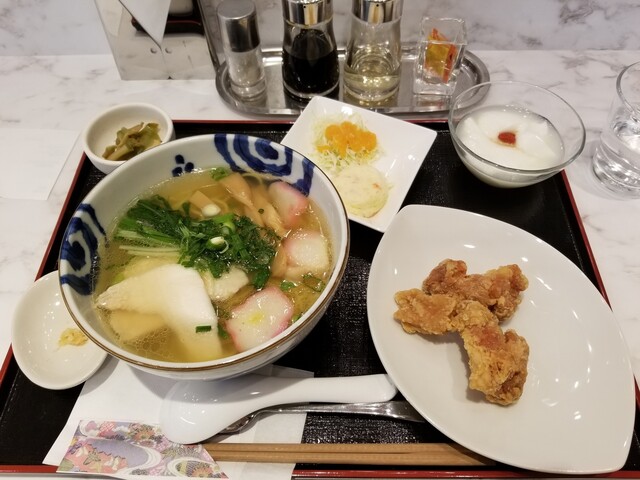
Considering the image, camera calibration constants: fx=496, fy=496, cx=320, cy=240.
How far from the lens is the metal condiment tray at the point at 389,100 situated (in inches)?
74.9

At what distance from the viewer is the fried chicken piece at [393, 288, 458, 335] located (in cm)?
125

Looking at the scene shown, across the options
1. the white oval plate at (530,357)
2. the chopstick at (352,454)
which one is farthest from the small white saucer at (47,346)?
the white oval plate at (530,357)

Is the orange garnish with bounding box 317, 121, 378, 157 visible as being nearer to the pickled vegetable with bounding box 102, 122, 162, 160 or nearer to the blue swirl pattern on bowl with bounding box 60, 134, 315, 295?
the blue swirl pattern on bowl with bounding box 60, 134, 315, 295

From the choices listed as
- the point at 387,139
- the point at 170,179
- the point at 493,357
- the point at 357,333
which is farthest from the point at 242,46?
the point at 493,357

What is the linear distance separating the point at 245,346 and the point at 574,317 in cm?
86

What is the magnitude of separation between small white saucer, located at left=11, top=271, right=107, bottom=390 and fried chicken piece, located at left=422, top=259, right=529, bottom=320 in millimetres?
886

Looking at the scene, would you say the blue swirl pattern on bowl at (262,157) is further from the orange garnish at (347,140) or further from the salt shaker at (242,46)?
the salt shaker at (242,46)

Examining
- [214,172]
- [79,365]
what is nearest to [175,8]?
[214,172]

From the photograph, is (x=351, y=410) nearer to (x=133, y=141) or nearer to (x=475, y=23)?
(x=133, y=141)

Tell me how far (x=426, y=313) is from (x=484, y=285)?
0.59ft

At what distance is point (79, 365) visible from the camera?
1247 millimetres

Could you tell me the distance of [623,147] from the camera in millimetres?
1711

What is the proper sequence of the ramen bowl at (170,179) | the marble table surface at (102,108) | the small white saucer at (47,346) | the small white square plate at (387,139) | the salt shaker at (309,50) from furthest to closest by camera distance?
1. the salt shaker at (309,50)
2. the small white square plate at (387,139)
3. the marble table surface at (102,108)
4. the small white saucer at (47,346)
5. the ramen bowl at (170,179)

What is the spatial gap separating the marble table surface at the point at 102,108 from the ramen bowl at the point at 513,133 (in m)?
0.14
